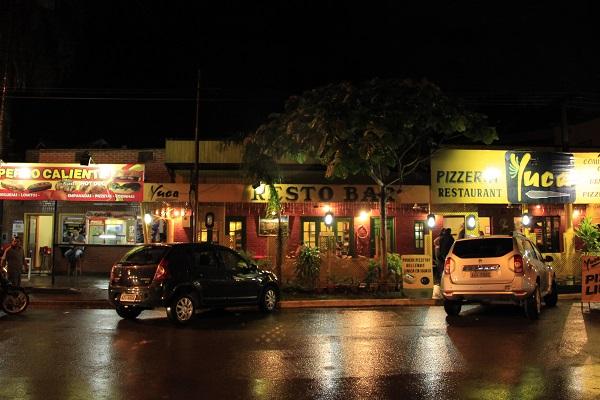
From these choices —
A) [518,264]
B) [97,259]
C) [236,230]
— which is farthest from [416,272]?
[97,259]

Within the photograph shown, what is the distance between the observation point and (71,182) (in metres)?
18.7

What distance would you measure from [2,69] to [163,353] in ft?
46.2

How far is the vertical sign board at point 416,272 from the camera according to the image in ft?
54.0

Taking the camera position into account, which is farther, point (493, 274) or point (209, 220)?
point (209, 220)

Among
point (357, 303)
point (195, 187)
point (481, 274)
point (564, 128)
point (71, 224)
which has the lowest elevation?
point (357, 303)

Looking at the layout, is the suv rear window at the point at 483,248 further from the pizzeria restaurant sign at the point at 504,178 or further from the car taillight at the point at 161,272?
the pizzeria restaurant sign at the point at 504,178

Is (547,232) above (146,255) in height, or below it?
above

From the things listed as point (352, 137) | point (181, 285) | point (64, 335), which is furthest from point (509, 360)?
point (352, 137)

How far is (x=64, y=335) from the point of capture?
10.3 m

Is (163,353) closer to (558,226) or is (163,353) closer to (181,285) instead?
(181,285)

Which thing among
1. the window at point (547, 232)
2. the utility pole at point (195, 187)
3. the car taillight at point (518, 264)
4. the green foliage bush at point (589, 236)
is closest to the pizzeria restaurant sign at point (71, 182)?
the utility pole at point (195, 187)

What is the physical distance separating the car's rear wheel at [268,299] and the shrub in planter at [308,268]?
8.25 feet

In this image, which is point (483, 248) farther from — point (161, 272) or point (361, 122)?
point (161, 272)

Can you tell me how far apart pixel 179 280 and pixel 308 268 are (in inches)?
212
